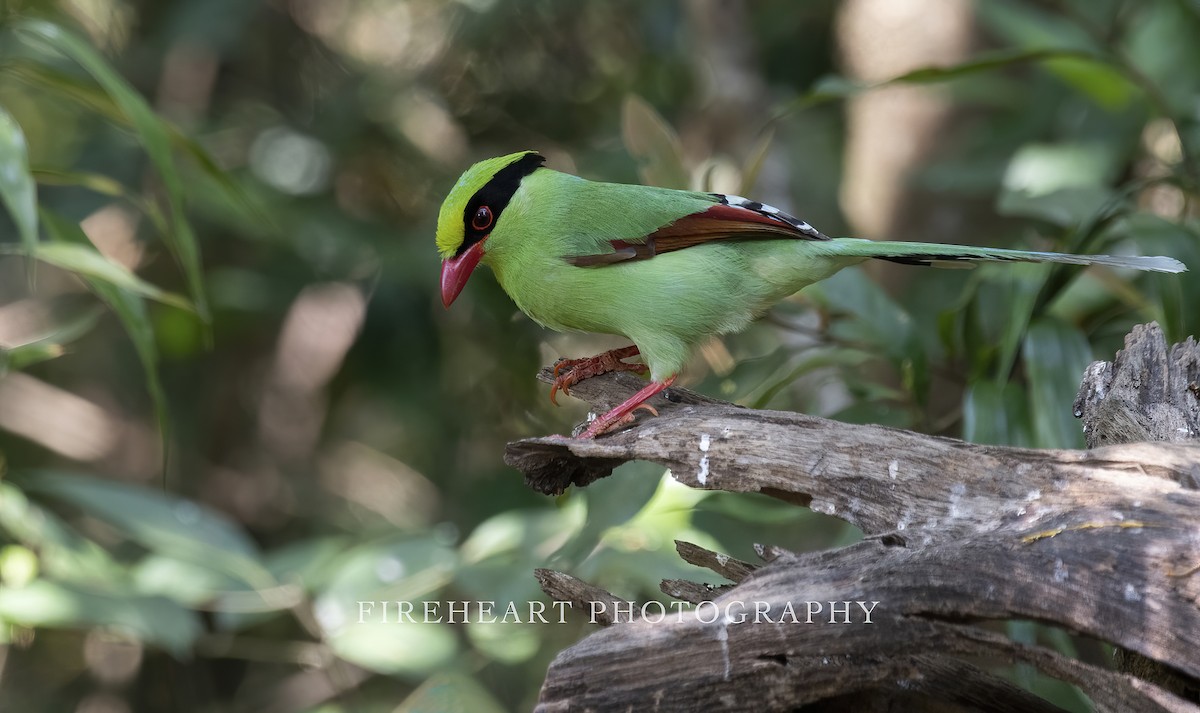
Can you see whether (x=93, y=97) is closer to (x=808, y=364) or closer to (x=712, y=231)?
(x=712, y=231)

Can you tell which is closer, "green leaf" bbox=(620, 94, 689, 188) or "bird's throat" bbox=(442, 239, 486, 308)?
"bird's throat" bbox=(442, 239, 486, 308)

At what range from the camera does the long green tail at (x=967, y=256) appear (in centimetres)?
275

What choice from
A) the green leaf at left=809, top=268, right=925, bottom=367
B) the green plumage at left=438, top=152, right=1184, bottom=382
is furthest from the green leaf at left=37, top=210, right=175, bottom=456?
the green leaf at left=809, top=268, right=925, bottom=367

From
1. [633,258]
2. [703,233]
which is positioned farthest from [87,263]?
[703,233]

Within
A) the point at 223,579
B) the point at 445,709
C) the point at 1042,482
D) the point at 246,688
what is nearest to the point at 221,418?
the point at 246,688

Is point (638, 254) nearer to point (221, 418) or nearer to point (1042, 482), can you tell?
point (1042, 482)

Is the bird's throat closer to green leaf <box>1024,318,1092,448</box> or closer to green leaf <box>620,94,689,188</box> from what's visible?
green leaf <box>620,94,689,188</box>

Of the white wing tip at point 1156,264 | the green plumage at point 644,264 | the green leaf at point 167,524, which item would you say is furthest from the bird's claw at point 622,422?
the green leaf at point 167,524

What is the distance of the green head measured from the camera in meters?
3.31

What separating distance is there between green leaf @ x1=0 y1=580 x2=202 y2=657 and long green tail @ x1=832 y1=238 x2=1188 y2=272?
8.71 ft

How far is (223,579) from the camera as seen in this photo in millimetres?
4062

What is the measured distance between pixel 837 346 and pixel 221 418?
14.5ft

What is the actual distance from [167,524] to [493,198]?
192cm

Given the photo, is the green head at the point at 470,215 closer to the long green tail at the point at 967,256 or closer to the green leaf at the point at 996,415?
the long green tail at the point at 967,256
